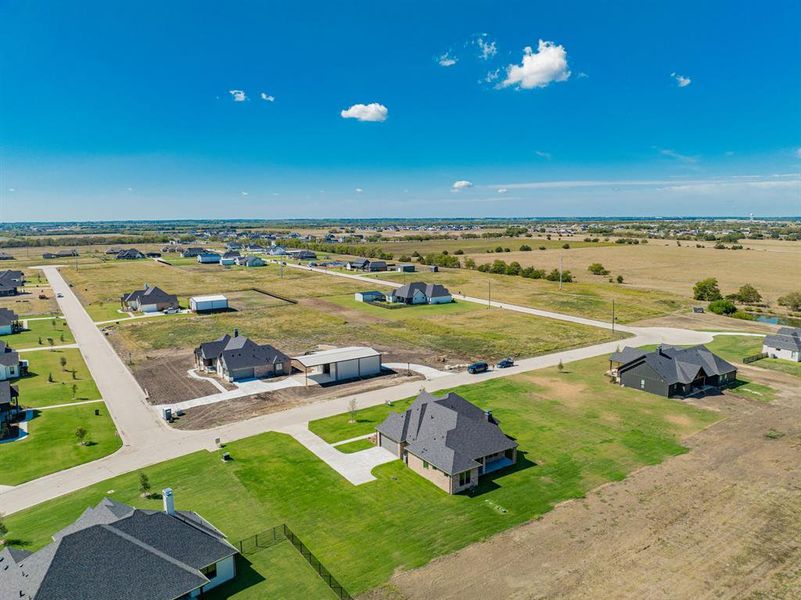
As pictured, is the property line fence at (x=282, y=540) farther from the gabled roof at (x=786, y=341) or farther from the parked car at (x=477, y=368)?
the gabled roof at (x=786, y=341)

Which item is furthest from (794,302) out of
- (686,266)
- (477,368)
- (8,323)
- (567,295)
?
(8,323)

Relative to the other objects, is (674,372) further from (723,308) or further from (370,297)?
(370,297)

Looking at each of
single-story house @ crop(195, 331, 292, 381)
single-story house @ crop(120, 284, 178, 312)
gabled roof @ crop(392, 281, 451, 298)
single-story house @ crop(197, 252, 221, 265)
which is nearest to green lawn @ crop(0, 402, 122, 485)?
single-story house @ crop(195, 331, 292, 381)

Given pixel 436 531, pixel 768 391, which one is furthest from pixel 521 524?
pixel 768 391

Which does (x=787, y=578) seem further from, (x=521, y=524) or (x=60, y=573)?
(x=60, y=573)

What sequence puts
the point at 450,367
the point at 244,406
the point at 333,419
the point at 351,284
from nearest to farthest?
the point at 333,419 < the point at 244,406 < the point at 450,367 < the point at 351,284

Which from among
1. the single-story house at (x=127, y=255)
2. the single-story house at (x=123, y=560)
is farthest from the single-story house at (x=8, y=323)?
the single-story house at (x=127, y=255)
